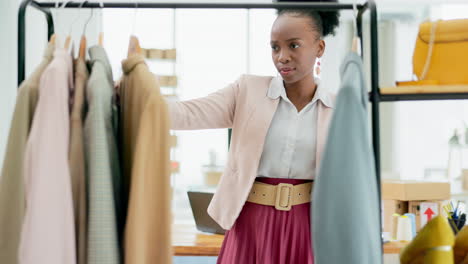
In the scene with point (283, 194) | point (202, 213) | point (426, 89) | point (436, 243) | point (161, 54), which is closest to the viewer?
point (436, 243)

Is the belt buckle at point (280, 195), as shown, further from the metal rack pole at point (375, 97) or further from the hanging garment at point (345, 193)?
the hanging garment at point (345, 193)

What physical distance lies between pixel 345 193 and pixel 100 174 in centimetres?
44

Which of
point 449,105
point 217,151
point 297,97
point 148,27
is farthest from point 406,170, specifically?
point 297,97

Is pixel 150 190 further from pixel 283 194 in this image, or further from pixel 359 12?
pixel 359 12

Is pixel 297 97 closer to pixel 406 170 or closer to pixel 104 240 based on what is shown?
pixel 104 240

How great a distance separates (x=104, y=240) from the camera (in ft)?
2.88

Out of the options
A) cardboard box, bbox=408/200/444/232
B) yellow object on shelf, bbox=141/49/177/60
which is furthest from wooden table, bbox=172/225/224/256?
yellow object on shelf, bbox=141/49/177/60

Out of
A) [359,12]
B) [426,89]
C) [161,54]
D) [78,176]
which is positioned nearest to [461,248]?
[426,89]

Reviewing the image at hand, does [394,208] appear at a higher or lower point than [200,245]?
higher

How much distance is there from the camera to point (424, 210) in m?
2.68

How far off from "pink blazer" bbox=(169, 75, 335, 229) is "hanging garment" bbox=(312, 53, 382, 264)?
49 centimetres

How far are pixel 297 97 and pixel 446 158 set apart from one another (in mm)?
4918

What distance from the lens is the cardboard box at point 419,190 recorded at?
2654 millimetres

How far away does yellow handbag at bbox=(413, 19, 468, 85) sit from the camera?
1.26m
